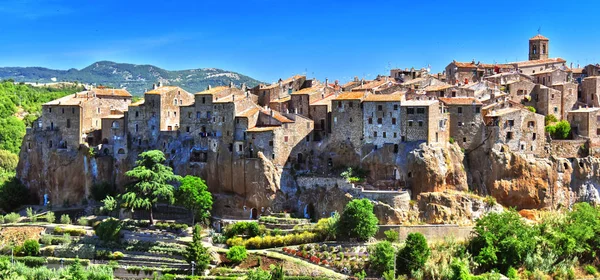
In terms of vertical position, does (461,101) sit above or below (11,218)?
above

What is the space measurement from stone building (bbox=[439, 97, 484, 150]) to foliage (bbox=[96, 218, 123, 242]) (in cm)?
2978

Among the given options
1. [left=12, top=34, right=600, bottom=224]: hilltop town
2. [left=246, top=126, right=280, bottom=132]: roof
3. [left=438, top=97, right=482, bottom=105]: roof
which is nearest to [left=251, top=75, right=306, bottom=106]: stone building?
[left=12, top=34, right=600, bottom=224]: hilltop town

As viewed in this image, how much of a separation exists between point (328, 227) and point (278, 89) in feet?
65.7

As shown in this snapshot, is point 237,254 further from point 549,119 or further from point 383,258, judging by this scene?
point 549,119

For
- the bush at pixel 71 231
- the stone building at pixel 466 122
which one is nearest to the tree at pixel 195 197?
the bush at pixel 71 231

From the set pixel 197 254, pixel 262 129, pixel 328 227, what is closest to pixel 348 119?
pixel 262 129

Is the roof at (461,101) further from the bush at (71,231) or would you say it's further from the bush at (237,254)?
the bush at (71,231)

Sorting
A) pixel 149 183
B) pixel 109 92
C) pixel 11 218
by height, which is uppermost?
pixel 109 92

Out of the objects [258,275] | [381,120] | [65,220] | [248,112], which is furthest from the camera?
[65,220]

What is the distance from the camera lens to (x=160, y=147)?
7600cm

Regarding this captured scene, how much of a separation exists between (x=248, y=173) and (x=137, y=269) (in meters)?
12.9

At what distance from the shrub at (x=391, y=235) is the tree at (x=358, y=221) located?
3.19ft

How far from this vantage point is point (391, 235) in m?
63.1

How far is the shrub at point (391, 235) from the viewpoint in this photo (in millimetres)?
63094
